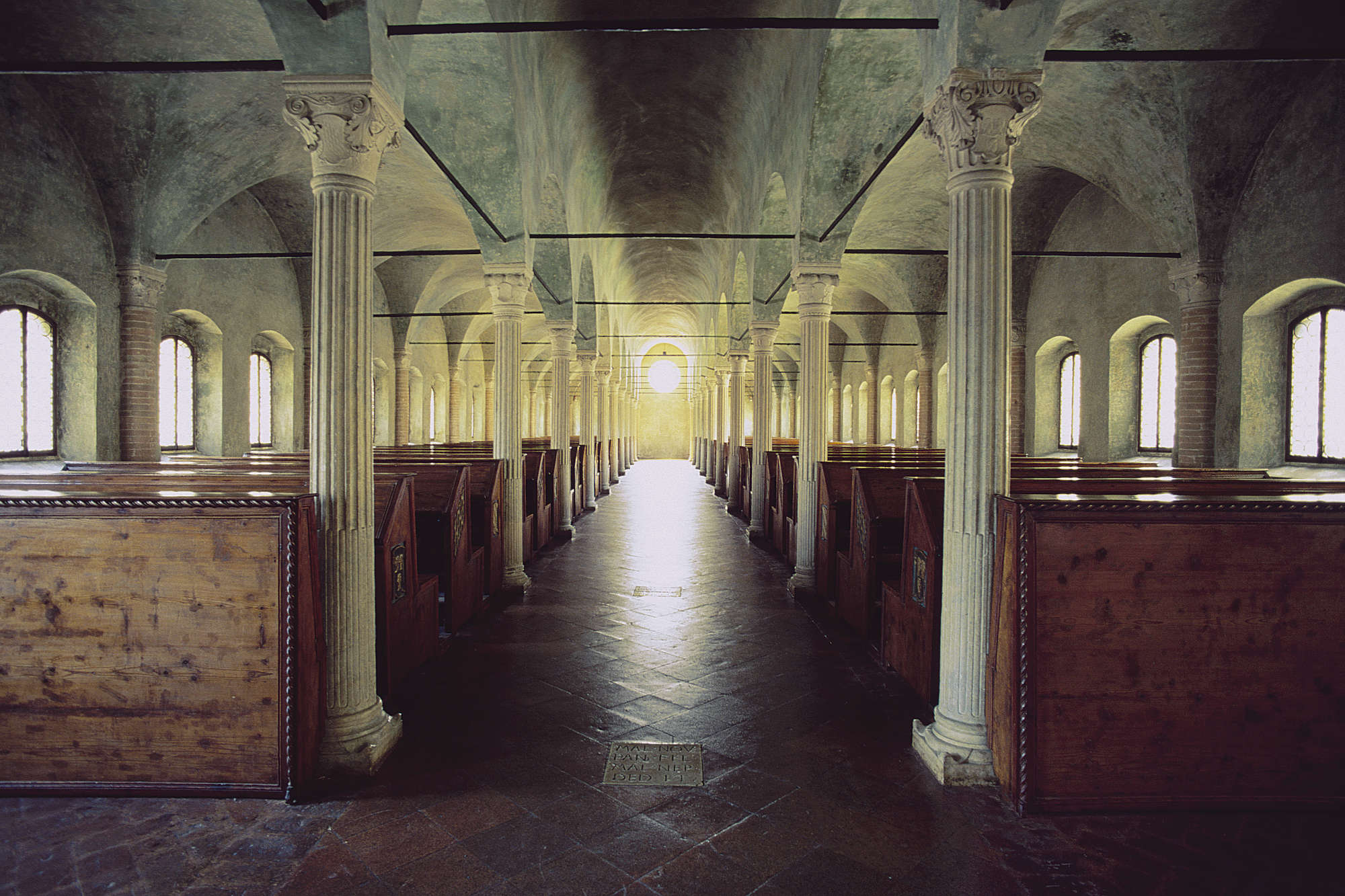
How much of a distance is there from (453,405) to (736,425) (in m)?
11.6

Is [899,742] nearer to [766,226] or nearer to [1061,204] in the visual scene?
[766,226]

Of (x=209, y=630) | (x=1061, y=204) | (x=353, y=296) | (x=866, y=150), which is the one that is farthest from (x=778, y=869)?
(x=1061, y=204)

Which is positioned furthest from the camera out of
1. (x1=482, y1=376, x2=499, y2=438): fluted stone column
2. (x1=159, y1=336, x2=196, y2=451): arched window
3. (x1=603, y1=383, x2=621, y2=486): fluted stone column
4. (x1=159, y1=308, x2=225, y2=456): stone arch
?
(x1=482, y1=376, x2=499, y2=438): fluted stone column

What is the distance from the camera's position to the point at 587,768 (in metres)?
3.16

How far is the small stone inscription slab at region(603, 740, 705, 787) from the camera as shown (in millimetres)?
3068

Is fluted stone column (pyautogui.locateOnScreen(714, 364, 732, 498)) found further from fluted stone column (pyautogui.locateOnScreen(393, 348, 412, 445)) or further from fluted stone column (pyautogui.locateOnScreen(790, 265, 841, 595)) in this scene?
fluted stone column (pyautogui.locateOnScreen(790, 265, 841, 595))

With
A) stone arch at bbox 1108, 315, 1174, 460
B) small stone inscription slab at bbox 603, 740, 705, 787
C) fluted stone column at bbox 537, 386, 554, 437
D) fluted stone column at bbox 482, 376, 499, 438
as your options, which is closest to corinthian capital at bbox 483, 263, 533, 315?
small stone inscription slab at bbox 603, 740, 705, 787

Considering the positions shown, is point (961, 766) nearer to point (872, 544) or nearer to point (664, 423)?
point (872, 544)

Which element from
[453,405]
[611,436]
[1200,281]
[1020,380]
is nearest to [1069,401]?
[1020,380]

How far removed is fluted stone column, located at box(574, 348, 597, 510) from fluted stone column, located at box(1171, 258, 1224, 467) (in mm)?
9594

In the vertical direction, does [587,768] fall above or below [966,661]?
below

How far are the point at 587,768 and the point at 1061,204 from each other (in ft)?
41.5

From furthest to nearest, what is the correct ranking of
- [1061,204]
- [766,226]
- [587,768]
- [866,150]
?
[1061,204] → [766,226] → [866,150] → [587,768]

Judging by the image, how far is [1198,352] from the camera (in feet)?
28.5
